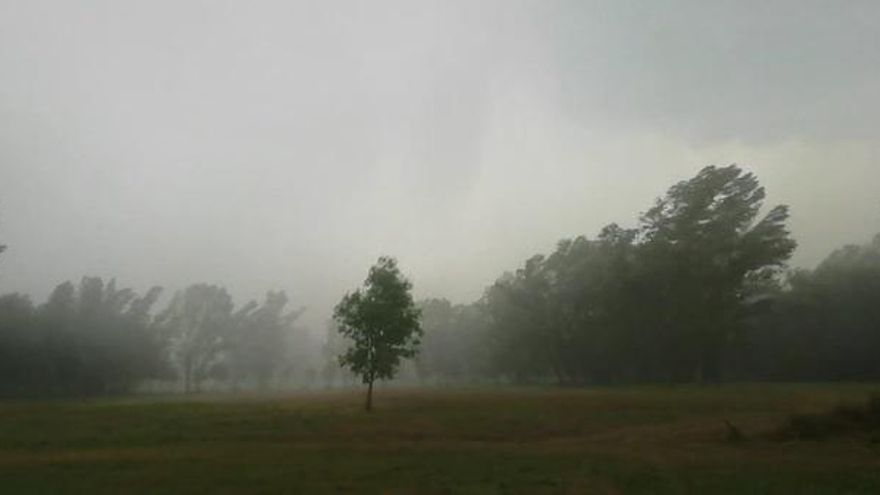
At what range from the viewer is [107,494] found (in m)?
23.1

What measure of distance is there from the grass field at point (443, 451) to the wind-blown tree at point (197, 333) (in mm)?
95589

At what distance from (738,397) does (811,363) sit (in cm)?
4155

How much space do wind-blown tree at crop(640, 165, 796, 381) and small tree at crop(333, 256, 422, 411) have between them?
37.5 meters

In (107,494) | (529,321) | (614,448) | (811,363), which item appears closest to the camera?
(107,494)

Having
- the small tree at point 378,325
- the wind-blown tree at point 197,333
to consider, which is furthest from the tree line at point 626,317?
the wind-blown tree at point 197,333

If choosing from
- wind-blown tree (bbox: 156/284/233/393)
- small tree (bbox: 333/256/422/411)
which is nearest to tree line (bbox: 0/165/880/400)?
small tree (bbox: 333/256/422/411)

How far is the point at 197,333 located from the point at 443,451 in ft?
422

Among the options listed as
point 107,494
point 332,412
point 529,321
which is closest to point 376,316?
point 332,412

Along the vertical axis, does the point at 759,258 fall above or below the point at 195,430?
above

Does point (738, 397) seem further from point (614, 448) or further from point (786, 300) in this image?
point (786, 300)

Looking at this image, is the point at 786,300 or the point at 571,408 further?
the point at 786,300

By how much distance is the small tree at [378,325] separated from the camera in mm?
61812

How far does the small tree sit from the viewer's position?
203 ft

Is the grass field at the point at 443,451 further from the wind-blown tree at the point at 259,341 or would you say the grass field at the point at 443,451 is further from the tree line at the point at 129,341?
the wind-blown tree at the point at 259,341
